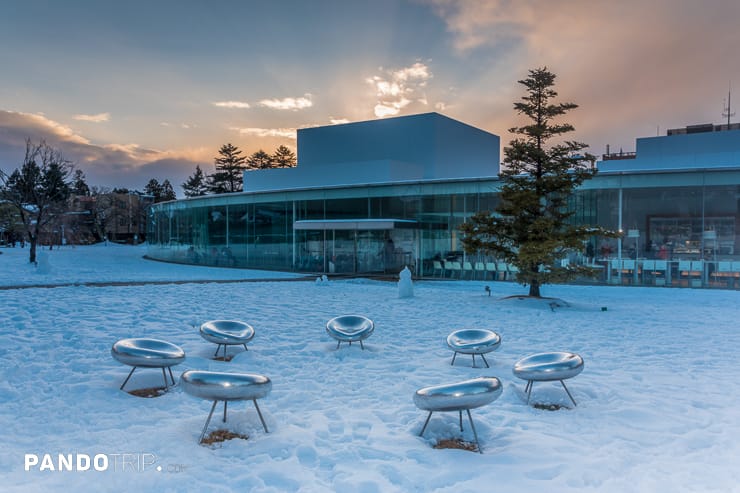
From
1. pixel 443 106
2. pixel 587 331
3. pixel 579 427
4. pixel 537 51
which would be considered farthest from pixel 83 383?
pixel 443 106

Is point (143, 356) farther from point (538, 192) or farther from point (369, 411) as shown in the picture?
point (538, 192)

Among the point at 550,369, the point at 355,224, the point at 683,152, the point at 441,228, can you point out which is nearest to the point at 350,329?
the point at 550,369

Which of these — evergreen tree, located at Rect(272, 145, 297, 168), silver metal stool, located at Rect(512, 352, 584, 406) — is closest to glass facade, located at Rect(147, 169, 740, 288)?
silver metal stool, located at Rect(512, 352, 584, 406)

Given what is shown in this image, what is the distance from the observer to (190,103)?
2402 centimetres

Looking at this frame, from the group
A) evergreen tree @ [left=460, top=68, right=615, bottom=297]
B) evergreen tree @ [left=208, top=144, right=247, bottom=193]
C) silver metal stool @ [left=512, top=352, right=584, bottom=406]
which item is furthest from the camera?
evergreen tree @ [left=208, top=144, right=247, bottom=193]

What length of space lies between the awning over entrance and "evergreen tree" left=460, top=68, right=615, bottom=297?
7.30 m

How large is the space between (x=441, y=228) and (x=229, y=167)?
53.2 metres

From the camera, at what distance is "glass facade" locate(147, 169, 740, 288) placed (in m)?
18.6

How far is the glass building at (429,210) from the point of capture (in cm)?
1873

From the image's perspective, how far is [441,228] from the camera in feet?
73.7

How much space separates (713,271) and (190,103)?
82.5 feet

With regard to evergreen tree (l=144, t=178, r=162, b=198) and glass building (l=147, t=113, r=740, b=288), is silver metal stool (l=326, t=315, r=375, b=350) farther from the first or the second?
evergreen tree (l=144, t=178, r=162, b=198)

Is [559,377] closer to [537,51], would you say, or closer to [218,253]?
[537,51]

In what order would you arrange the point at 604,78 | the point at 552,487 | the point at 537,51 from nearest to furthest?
the point at 552,487 → the point at 537,51 → the point at 604,78
